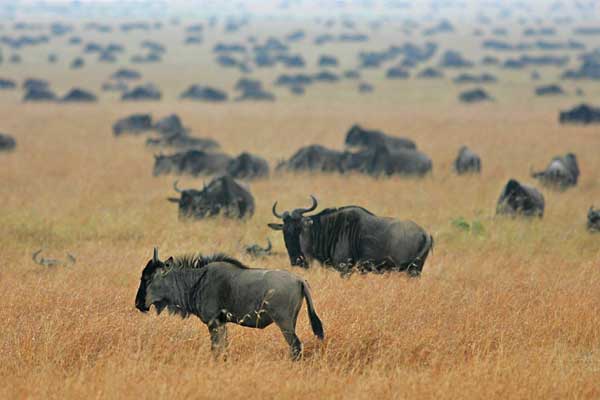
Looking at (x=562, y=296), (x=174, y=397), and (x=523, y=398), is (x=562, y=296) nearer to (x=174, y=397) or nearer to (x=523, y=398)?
(x=523, y=398)

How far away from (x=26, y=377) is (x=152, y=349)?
1019 millimetres

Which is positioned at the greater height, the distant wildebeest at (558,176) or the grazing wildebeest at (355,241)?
the grazing wildebeest at (355,241)

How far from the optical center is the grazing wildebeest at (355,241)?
368 inches

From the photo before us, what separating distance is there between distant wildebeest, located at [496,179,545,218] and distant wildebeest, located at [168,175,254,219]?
3.74 m

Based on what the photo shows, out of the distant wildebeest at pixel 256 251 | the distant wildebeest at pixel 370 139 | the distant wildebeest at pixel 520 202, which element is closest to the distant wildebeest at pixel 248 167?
the distant wildebeest at pixel 370 139

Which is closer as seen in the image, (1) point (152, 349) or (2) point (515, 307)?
(1) point (152, 349)

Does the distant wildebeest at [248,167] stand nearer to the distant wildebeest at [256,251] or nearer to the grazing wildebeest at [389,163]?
the grazing wildebeest at [389,163]

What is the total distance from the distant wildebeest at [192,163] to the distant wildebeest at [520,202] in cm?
621

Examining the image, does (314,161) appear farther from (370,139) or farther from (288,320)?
(288,320)

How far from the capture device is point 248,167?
1725cm

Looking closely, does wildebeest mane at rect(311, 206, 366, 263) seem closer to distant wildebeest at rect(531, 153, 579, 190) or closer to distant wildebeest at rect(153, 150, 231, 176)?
distant wildebeest at rect(531, 153, 579, 190)

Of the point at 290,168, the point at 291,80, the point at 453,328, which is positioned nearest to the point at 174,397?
the point at 453,328

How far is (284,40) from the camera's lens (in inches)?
3086

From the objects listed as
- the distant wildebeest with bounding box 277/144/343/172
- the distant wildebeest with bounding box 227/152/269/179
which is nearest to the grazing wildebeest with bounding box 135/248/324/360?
the distant wildebeest with bounding box 227/152/269/179
